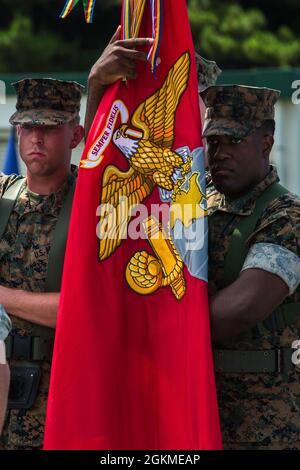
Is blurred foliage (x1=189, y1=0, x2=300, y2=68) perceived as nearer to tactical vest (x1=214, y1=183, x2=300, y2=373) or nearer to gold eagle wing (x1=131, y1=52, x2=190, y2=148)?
gold eagle wing (x1=131, y1=52, x2=190, y2=148)

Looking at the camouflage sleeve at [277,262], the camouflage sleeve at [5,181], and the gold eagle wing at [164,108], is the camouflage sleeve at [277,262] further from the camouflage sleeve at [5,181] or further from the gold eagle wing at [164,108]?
the camouflage sleeve at [5,181]

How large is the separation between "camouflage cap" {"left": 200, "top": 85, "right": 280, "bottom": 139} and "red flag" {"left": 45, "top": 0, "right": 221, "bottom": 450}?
0.09m

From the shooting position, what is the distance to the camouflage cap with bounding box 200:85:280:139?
13.3ft

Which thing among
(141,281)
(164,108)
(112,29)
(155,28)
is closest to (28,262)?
(141,281)

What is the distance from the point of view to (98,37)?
2256cm

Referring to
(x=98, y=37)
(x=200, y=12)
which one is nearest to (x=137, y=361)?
(x=200, y=12)

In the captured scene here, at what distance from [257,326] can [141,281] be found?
441 mm

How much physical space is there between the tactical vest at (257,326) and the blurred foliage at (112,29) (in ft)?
53.3

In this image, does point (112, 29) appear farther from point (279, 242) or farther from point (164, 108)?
point (279, 242)

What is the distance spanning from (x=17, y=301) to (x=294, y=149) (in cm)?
918

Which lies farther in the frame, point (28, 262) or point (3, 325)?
point (28, 262)

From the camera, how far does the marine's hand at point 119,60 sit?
3.90m

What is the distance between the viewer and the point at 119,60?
3.92 m
